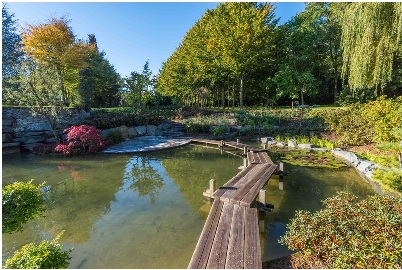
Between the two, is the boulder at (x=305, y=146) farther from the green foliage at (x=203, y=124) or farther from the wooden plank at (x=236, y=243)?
the wooden plank at (x=236, y=243)

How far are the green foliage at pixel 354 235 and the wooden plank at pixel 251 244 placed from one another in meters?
0.50

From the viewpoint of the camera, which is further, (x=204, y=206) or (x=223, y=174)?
(x=223, y=174)

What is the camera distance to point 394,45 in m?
9.66

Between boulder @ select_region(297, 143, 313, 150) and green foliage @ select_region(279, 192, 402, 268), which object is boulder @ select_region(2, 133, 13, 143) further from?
boulder @ select_region(297, 143, 313, 150)

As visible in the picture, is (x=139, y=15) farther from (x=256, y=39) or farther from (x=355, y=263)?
(x=256, y=39)

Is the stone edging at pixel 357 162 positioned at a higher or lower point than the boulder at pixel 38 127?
lower


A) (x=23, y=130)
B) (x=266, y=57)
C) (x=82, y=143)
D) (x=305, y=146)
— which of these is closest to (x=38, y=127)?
(x=23, y=130)

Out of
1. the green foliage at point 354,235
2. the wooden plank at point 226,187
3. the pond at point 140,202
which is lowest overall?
the pond at point 140,202

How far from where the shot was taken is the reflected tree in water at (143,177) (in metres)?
7.03

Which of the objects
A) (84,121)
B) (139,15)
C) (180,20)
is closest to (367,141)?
(180,20)

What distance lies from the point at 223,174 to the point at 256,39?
1422cm

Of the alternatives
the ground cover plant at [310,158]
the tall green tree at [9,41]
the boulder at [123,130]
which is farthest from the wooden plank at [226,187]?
the tall green tree at [9,41]

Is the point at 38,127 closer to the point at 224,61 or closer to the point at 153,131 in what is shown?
the point at 153,131

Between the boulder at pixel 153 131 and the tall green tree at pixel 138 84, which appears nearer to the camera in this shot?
the boulder at pixel 153 131
